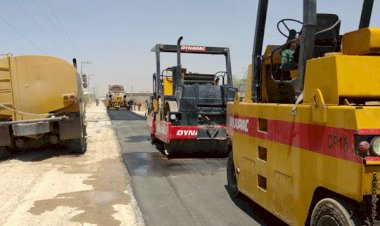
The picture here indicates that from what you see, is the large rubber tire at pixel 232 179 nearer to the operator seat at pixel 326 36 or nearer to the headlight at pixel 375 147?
the operator seat at pixel 326 36

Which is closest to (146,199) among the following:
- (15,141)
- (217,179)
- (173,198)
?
(173,198)

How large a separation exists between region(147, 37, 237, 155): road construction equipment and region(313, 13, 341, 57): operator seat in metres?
5.73

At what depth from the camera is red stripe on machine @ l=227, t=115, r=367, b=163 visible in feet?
10.2

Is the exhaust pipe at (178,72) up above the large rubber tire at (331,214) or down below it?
above

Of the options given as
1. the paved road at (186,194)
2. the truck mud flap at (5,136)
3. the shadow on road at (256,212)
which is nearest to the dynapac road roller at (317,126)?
the shadow on road at (256,212)

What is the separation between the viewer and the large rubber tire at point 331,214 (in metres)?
3.16

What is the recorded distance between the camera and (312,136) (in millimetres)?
3600

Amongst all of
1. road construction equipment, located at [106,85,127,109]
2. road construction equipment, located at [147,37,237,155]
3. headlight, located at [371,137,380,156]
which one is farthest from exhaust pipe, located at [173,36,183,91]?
road construction equipment, located at [106,85,127,109]

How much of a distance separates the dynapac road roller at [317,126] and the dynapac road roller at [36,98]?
6338 mm

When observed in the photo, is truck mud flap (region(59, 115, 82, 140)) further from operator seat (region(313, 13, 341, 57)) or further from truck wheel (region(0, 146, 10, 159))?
operator seat (region(313, 13, 341, 57))

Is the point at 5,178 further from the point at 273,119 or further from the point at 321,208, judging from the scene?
the point at 321,208

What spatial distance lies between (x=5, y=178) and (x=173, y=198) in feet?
12.8

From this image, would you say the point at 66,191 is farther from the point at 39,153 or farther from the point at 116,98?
the point at 116,98

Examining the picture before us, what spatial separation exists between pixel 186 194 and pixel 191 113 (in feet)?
13.7
